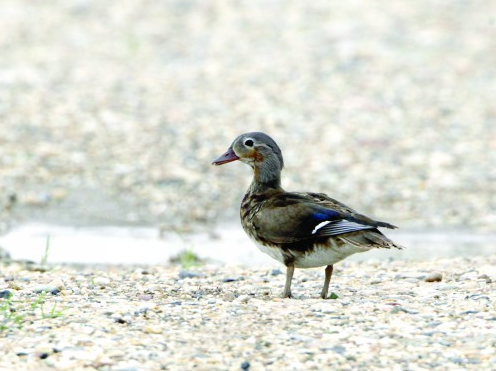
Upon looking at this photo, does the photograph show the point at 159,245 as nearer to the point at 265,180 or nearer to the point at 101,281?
the point at 101,281

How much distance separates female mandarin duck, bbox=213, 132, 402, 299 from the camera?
7473mm

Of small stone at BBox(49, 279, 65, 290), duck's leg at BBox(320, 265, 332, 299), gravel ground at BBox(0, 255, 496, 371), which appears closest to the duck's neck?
gravel ground at BBox(0, 255, 496, 371)

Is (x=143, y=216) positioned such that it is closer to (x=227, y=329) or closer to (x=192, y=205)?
(x=192, y=205)

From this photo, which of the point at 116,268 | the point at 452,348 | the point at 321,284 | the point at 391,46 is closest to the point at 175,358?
the point at 452,348

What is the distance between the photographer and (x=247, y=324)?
6.93 metres

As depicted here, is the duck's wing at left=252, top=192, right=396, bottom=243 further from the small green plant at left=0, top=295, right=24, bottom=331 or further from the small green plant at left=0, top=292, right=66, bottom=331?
the small green plant at left=0, top=295, right=24, bottom=331

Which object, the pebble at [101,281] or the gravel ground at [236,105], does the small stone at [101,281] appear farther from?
the gravel ground at [236,105]

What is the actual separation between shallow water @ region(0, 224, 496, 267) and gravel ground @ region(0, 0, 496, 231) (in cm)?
41

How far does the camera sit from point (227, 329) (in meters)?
6.82

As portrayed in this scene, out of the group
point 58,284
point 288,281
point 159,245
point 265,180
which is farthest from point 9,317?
point 159,245

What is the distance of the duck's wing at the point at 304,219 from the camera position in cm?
748

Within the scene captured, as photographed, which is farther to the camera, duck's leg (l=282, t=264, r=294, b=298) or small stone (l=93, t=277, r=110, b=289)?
small stone (l=93, t=277, r=110, b=289)

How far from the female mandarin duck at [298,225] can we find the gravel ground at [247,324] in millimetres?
342

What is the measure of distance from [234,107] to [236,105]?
0.35 feet
